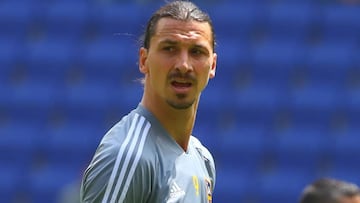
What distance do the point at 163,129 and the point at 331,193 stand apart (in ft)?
2.33

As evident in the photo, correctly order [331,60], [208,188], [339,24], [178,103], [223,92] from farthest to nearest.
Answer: [339,24] < [331,60] < [223,92] < [208,188] < [178,103]

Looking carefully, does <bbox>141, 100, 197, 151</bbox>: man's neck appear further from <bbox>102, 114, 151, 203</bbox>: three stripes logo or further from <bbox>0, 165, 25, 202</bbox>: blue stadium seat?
<bbox>0, 165, 25, 202</bbox>: blue stadium seat

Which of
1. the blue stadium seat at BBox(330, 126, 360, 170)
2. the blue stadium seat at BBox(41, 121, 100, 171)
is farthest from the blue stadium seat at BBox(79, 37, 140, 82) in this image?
the blue stadium seat at BBox(330, 126, 360, 170)

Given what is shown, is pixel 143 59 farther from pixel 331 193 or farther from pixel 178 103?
pixel 331 193

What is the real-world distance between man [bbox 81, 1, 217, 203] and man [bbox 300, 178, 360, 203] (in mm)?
507

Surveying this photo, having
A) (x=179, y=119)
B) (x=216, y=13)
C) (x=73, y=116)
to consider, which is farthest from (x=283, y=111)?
(x=179, y=119)

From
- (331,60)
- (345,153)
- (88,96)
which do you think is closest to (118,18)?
(88,96)

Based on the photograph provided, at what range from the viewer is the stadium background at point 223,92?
963cm

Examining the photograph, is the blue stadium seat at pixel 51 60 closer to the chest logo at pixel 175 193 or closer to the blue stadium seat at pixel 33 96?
the blue stadium seat at pixel 33 96

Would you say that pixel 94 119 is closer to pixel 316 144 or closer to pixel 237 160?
pixel 237 160

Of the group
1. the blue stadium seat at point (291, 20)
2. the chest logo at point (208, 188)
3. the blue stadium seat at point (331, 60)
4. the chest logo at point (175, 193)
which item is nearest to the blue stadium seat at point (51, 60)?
the blue stadium seat at point (291, 20)

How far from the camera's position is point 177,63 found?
3357 millimetres

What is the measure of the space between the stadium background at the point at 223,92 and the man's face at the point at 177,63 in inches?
230

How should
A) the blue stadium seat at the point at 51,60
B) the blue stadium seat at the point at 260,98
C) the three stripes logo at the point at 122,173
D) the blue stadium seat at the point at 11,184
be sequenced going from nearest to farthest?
the three stripes logo at the point at 122,173, the blue stadium seat at the point at 11,184, the blue stadium seat at the point at 260,98, the blue stadium seat at the point at 51,60
